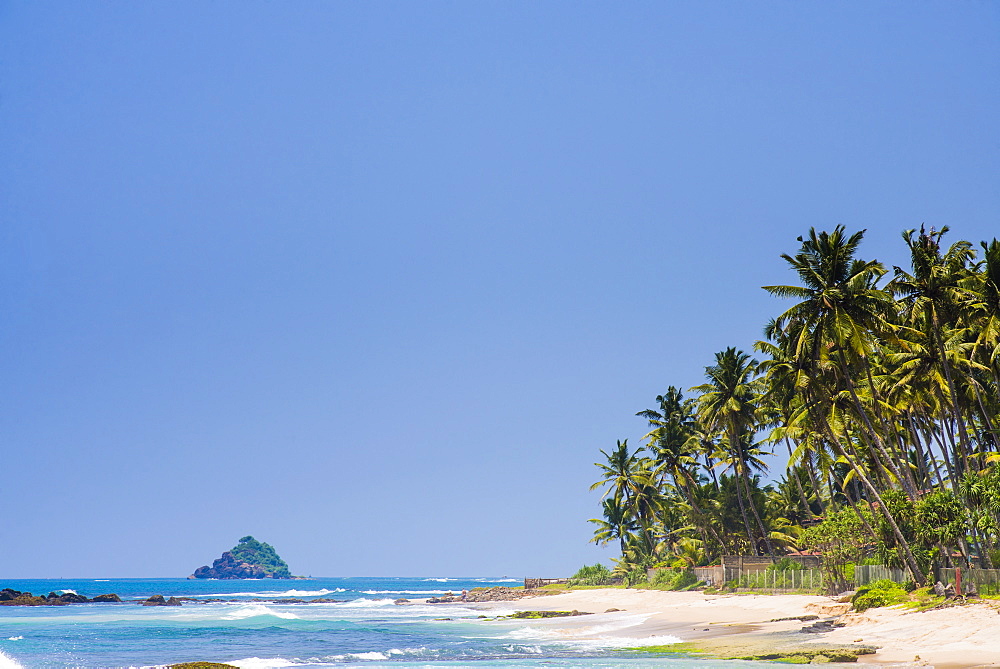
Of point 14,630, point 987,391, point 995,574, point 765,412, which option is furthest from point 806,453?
point 14,630

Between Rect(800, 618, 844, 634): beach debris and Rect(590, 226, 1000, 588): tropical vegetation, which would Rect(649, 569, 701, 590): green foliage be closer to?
Rect(590, 226, 1000, 588): tropical vegetation

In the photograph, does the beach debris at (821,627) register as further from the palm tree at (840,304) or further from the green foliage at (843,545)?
the green foliage at (843,545)

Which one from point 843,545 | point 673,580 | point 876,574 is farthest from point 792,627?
point 673,580

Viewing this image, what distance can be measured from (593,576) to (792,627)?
5622cm

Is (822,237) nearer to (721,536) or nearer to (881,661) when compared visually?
(881,661)

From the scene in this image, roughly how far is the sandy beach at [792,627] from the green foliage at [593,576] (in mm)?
30921

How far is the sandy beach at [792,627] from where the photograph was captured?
19.2m

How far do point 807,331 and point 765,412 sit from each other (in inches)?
724

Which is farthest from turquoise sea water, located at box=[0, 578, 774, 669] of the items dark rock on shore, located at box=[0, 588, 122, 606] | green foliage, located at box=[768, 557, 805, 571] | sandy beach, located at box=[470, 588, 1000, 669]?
dark rock on shore, located at box=[0, 588, 122, 606]

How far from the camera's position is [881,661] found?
18.9 metres

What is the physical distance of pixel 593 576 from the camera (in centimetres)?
8225

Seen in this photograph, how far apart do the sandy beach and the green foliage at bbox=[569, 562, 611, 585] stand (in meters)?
30.9

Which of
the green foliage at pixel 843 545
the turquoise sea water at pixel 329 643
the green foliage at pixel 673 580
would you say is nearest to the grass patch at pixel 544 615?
the turquoise sea water at pixel 329 643

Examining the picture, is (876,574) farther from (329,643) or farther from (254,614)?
(254,614)
